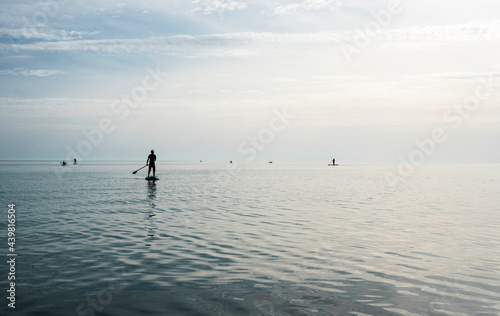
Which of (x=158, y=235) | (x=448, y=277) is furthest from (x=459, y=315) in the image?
(x=158, y=235)

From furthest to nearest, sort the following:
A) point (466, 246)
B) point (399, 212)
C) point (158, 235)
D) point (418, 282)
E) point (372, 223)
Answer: point (399, 212), point (372, 223), point (158, 235), point (466, 246), point (418, 282)

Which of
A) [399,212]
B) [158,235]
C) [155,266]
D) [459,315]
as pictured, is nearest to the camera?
[459,315]

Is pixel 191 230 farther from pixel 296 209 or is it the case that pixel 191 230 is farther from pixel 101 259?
pixel 296 209

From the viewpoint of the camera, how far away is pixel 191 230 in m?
17.1

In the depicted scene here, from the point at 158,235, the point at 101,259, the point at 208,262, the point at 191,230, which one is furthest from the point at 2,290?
the point at 191,230

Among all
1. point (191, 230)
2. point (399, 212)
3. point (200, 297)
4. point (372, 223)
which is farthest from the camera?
point (399, 212)

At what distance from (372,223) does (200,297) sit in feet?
43.1

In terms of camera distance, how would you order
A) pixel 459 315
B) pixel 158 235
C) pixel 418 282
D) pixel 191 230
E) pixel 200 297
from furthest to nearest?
1. pixel 191 230
2. pixel 158 235
3. pixel 418 282
4. pixel 200 297
5. pixel 459 315

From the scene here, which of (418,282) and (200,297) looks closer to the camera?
(200,297)

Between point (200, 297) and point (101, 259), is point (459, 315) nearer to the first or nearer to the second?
point (200, 297)

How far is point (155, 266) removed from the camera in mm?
11016

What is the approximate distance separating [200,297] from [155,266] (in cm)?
297

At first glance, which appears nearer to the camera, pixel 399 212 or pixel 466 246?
pixel 466 246

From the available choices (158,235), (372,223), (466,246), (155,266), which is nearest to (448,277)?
(466,246)
